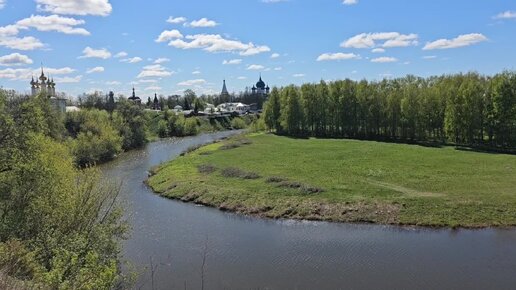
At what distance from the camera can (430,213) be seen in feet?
120

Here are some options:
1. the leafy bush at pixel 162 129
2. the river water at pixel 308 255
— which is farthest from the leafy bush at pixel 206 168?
the leafy bush at pixel 162 129

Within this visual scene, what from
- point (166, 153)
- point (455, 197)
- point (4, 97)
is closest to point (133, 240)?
point (4, 97)

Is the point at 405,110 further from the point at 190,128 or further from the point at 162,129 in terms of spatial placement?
the point at 162,129

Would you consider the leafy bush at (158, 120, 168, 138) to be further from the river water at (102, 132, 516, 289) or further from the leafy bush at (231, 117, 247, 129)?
the river water at (102, 132, 516, 289)

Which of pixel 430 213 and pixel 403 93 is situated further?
pixel 403 93

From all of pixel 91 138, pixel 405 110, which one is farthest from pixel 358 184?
pixel 91 138

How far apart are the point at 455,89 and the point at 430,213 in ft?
160

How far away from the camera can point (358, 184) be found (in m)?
45.7

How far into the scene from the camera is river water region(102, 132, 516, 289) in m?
25.5

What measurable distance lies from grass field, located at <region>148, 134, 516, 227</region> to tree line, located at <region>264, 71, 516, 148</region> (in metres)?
8.30

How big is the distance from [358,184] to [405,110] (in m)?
43.9

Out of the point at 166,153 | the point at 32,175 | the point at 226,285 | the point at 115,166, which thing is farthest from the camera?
the point at 166,153

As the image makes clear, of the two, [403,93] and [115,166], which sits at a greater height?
[403,93]

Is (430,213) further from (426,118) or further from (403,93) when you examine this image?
(403,93)
